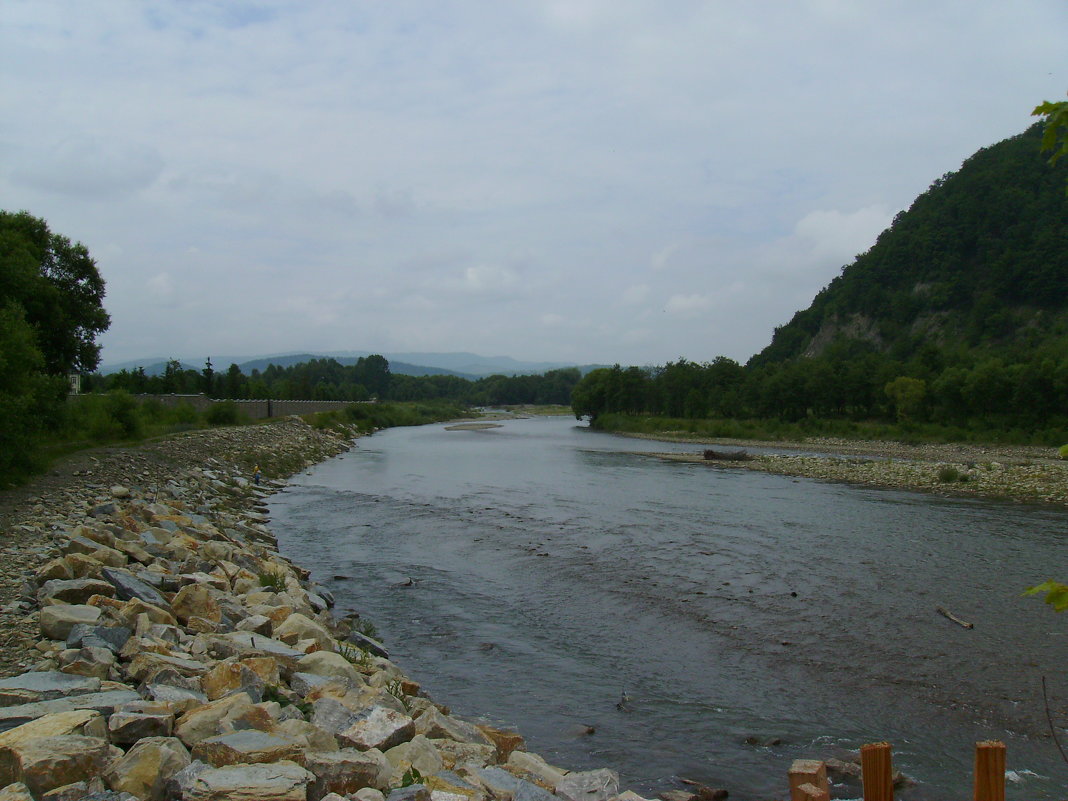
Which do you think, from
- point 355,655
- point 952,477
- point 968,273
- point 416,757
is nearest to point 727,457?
point 952,477

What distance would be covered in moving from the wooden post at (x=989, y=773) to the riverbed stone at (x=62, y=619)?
8.09 m

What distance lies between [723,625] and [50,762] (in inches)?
414

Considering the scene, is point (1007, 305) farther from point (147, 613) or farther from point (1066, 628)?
point (147, 613)

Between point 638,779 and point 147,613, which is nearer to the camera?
point 638,779

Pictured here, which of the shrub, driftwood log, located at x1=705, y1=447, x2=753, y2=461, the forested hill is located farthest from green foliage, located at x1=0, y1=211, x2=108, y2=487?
the forested hill

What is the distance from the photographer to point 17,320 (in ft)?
60.7

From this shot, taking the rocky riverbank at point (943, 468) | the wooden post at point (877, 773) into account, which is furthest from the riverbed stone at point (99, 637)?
the rocky riverbank at point (943, 468)

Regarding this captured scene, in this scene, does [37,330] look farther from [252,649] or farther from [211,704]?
[211,704]

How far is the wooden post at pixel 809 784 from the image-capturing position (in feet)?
14.2

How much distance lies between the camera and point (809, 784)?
4578mm

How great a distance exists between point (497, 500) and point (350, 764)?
23.7 meters

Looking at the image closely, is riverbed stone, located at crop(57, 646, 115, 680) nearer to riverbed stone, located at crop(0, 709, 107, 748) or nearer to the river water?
riverbed stone, located at crop(0, 709, 107, 748)

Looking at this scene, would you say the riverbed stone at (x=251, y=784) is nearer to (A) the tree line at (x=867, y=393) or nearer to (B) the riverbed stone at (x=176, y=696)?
(B) the riverbed stone at (x=176, y=696)

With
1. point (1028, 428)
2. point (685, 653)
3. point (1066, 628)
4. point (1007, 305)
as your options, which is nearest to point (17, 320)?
point (685, 653)
